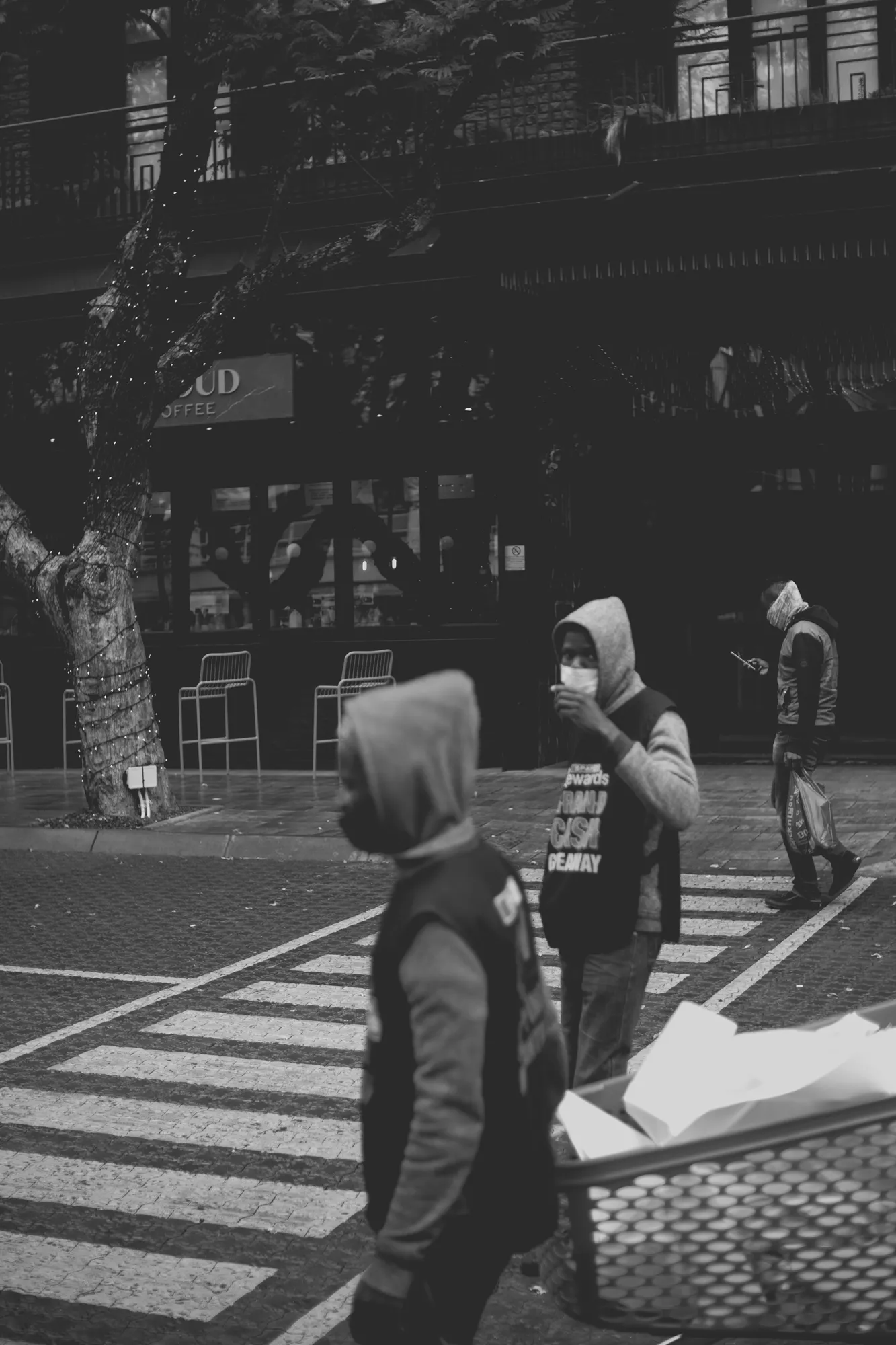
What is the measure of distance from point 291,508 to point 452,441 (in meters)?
1.94

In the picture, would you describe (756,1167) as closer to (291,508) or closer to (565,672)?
(565,672)

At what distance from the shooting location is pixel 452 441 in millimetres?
15914

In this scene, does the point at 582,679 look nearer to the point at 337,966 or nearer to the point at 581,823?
the point at 581,823

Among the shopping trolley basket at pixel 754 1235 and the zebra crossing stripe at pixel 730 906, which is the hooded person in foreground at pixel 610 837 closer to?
the shopping trolley basket at pixel 754 1235

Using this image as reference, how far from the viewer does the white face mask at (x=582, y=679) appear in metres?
3.95

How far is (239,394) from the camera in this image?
54.9ft

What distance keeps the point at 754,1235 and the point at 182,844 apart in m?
9.92

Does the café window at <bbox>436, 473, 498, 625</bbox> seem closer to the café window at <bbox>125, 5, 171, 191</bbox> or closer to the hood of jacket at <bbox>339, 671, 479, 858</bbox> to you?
the café window at <bbox>125, 5, 171, 191</bbox>

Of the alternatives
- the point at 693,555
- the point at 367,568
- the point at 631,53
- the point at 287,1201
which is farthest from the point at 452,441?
the point at 287,1201

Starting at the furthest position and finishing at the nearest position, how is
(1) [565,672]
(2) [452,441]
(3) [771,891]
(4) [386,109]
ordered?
1. (2) [452,441]
2. (4) [386,109]
3. (3) [771,891]
4. (1) [565,672]

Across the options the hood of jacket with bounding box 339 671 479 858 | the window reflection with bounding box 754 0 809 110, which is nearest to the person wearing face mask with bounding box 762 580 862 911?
the hood of jacket with bounding box 339 671 479 858

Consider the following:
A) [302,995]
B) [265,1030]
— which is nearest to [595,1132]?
[265,1030]

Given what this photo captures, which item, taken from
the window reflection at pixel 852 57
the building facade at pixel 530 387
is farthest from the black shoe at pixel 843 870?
the window reflection at pixel 852 57

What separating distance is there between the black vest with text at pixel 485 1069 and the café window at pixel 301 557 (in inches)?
557
